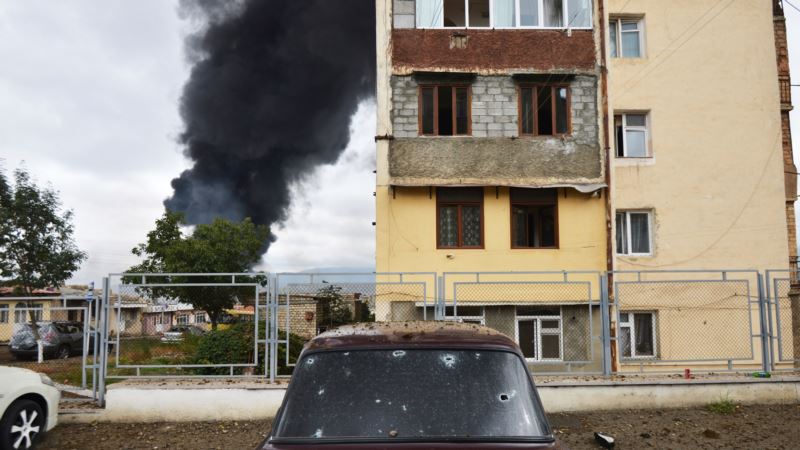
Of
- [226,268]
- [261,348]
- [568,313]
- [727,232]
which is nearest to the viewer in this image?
[261,348]

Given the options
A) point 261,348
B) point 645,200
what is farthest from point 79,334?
point 645,200

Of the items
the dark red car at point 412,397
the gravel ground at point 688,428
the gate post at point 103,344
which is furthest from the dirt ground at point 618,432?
the dark red car at point 412,397

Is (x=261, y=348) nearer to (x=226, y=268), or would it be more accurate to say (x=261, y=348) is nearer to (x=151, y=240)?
Answer: (x=226, y=268)

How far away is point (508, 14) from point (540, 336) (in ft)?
29.7

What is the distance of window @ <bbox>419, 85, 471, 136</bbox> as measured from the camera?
53.4ft

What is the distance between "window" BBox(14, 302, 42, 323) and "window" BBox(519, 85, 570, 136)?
12.1 m

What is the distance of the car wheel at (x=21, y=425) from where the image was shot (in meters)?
7.53

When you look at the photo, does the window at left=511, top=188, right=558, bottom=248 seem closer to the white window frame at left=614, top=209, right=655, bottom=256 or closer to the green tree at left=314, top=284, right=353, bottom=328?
the white window frame at left=614, top=209, right=655, bottom=256

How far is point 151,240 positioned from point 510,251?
3190 cm

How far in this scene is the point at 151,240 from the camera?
40.8 m

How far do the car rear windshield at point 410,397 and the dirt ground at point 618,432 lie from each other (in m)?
5.17

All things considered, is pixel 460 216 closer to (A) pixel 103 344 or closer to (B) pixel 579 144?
(B) pixel 579 144

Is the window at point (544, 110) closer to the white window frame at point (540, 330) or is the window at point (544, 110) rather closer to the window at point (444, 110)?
the window at point (444, 110)

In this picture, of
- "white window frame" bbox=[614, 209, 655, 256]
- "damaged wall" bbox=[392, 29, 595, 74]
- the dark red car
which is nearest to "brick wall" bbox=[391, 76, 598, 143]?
"damaged wall" bbox=[392, 29, 595, 74]
